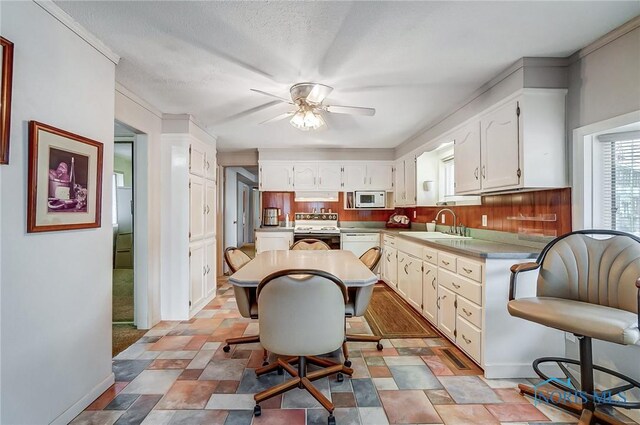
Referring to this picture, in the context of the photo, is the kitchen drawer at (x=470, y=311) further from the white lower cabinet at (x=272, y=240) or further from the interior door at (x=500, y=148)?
the white lower cabinet at (x=272, y=240)

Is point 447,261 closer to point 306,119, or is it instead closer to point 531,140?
point 531,140

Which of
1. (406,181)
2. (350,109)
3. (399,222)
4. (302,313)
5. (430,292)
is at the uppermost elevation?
(350,109)

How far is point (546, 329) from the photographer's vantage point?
210cm

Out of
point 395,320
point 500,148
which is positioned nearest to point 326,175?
point 395,320

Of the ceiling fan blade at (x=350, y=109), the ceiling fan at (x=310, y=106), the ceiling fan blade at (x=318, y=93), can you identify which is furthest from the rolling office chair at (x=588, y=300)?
the ceiling fan blade at (x=318, y=93)

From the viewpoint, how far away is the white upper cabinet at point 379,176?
16.8ft

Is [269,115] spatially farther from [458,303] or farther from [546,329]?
[546,329]

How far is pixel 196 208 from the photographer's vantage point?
138 inches

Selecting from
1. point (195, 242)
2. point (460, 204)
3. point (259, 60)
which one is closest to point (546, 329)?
point (460, 204)

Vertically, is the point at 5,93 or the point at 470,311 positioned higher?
the point at 5,93

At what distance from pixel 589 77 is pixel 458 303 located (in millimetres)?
1871

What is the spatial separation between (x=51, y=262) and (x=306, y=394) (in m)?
1.67

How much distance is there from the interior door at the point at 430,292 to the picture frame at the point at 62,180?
2820mm

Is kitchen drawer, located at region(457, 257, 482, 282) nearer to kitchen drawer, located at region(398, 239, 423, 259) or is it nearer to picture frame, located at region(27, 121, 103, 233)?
kitchen drawer, located at region(398, 239, 423, 259)
